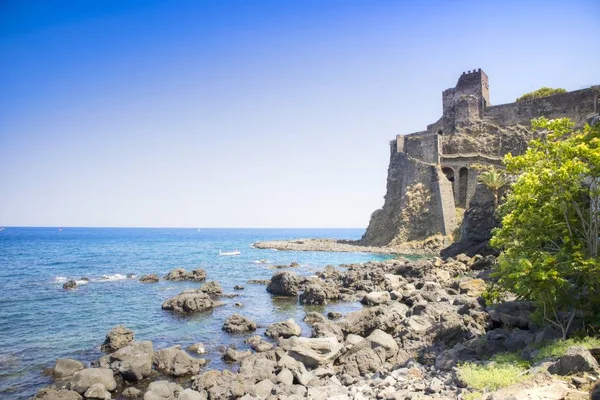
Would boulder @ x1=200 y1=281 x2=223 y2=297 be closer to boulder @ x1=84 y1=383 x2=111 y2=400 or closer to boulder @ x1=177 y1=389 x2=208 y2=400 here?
boulder @ x1=84 y1=383 x2=111 y2=400

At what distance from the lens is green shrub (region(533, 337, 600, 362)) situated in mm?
9413

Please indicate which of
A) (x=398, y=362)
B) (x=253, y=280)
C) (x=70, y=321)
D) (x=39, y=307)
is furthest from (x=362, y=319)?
(x=39, y=307)

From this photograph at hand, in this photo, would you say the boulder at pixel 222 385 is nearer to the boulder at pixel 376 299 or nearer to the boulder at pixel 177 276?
the boulder at pixel 376 299

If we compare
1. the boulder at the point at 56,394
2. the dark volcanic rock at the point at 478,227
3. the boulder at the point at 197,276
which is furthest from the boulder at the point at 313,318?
the dark volcanic rock at the point at 478,227

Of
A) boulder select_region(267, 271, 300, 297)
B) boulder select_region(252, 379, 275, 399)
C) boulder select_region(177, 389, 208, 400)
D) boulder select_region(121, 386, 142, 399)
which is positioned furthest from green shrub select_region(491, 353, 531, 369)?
boulder select_region(267, 271, 300, 297)

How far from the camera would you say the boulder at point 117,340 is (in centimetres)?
1647

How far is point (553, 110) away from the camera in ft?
177

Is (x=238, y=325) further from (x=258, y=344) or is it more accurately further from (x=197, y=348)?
(x=197, y=348)

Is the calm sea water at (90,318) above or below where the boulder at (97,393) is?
below

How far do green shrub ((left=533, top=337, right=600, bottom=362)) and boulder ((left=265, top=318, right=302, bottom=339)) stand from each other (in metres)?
10.9

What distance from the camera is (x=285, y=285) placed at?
29141 millimetres

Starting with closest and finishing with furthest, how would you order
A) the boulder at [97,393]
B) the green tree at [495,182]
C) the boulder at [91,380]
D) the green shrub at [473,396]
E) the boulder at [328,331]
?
the green shrub at [473,396] < the boulder at [97,393] < the boulder at [91,380] < the boulder at [328,331] < the green tree at [495,182]

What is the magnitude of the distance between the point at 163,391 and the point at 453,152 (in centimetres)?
6222

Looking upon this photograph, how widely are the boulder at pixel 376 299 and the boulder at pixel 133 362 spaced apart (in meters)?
15.4
